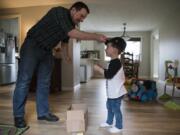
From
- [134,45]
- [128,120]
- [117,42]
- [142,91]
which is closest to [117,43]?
[117,42]

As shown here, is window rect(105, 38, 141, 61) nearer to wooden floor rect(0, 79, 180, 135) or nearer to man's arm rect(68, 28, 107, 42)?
wooden floor rect(0, 79, 180, 135)

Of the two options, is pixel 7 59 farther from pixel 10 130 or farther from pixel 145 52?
pixel 145 52

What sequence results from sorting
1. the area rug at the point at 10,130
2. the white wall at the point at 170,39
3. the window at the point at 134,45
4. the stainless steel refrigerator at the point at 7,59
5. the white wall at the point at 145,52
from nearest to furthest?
the area rug at the point at 10,130 < the stainless steel refrigerator at the point at 7,59 < the white wall at the point at 170,39 < the white wall at the point at 145,52 < the window at the point at 134,45

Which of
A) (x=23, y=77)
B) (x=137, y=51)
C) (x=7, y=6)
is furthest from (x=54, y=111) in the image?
(x=137, y=51)

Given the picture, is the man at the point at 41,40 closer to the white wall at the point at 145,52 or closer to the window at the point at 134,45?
the window at the point at 134,45

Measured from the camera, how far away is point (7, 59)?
6184 mm

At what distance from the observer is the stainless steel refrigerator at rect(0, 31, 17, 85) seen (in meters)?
5.91

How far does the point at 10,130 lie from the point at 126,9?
5179mm

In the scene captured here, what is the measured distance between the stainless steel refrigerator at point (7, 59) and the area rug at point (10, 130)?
423 centimetres

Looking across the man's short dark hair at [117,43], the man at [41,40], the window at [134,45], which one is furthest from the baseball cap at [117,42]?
the window at [134,45]

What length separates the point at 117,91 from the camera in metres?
1.88

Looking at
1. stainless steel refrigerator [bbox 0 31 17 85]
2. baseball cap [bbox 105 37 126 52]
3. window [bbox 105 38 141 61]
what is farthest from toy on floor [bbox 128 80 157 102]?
window [bbox 105 38 141 61]

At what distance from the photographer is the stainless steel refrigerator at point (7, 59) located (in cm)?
591

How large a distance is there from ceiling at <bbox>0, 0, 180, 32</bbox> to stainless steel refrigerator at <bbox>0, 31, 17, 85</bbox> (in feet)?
3.46
